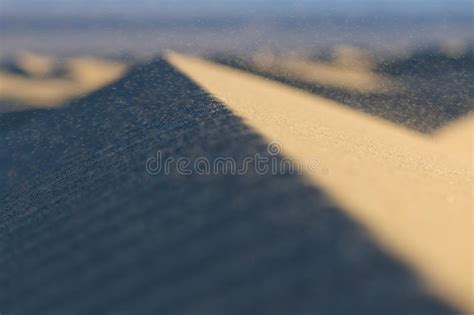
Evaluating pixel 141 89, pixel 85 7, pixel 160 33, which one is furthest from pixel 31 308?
pixel 85 7

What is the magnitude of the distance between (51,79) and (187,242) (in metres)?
6.19

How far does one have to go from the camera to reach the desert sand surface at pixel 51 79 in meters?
7.35

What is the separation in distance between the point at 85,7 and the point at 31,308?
1131 centimetres

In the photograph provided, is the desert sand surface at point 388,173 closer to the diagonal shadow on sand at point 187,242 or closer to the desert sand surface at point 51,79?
the diagonal shadow on sand at point 187,242

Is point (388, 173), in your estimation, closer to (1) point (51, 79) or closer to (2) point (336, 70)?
(2) point (336, 70)

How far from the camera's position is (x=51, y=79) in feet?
26.9

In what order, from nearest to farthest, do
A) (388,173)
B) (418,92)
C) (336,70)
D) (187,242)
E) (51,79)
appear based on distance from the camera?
(187,242) → (388,173) → (418,92) → (51,79) → (336,70)

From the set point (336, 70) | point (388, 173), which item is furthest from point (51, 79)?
point (388, 173)

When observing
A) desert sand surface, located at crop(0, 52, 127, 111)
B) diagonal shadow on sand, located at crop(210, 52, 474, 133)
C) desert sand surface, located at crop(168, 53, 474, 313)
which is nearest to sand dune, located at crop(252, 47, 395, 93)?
diagonal shadow on sand, located at crop(210, 52, 474, 133)

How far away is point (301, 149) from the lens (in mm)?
3947

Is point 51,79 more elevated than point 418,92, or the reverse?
point 51,79

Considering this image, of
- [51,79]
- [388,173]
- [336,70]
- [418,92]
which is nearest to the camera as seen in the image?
[388,173]

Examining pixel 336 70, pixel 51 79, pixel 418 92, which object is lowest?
pixel 418 92

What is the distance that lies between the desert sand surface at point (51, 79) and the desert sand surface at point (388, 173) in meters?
2.14
